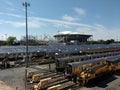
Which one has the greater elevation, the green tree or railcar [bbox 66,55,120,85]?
the green tree

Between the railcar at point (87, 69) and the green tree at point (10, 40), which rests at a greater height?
the green tree at point (10, 40)

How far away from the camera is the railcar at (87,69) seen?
25030 mm

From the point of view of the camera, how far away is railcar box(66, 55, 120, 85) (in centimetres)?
2503

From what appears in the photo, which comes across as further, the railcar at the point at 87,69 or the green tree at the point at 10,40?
the green tree at the point at 10,40

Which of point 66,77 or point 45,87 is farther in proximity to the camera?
point 66,77

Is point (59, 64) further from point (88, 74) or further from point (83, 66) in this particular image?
point (88, 74)

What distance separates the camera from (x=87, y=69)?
2627 cm

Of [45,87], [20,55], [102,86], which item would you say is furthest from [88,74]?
[20,55]

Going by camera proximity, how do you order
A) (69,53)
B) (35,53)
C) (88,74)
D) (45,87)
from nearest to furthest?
1. (45,87)
2. (88,74)
3. (69,53)
4. (35,53)

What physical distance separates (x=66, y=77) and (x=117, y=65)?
11240mm

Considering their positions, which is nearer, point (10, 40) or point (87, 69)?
point (87, 69)

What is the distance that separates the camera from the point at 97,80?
90.2ft

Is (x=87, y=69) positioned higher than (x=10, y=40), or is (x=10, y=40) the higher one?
(x=10, y=40)

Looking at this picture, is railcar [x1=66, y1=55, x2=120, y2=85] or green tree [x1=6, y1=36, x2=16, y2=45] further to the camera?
green tree [x1=6, y1=36, x2=16, y2=45]
